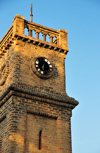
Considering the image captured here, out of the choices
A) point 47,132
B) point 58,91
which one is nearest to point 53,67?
point 58,91

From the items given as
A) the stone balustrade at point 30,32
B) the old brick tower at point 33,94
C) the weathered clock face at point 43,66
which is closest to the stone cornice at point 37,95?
the old brick tower at point 33,94

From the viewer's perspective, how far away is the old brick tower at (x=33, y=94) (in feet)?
96.9

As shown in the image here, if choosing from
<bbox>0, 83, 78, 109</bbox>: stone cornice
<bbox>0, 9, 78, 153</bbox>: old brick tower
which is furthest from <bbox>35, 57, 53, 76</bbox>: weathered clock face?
<bbox>0, 83, 78, 109</bbox>: stone cornice

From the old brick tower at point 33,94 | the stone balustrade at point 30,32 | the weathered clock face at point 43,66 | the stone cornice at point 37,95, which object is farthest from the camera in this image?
the stone balustrade at point 30,32

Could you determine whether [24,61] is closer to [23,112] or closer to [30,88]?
[30,88]

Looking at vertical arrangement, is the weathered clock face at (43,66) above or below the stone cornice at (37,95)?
above

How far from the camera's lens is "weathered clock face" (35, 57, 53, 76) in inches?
1309

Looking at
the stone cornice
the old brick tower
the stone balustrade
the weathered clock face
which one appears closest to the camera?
the old brick tower

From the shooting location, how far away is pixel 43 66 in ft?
111

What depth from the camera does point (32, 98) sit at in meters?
Answer: 31.1

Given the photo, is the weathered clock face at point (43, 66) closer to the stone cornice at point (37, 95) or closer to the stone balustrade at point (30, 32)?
the stone balustrade at point (30, 32)

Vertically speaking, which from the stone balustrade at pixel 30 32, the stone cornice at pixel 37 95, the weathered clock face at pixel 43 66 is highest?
the stone balustrade at pixel 30 32

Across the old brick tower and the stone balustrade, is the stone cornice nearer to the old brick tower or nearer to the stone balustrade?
the old brick tower

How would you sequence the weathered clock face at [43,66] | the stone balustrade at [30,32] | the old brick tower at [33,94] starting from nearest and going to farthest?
the old brick tower at [33,94] < the weathered clock face at [43,66] < the stone balustrade at [30,32]
